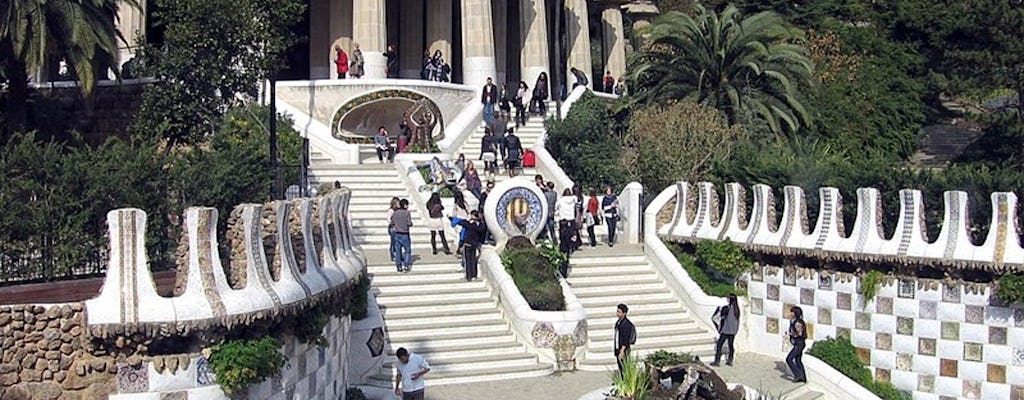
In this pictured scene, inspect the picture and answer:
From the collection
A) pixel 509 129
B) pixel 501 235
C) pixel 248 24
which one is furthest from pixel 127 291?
pixel 509 129

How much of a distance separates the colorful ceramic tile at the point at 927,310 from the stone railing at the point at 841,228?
77 centimetres

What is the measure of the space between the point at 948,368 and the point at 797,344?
10.3 feet

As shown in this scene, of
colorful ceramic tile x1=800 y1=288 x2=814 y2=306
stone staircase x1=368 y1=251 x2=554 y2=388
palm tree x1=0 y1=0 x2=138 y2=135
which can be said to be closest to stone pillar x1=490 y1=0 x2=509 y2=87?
palm tree x1=0 y1=0 x2=138 y2=135

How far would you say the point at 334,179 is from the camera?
1193 inches

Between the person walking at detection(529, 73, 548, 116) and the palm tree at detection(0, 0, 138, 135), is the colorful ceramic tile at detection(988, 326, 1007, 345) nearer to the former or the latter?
the person walking at detection(529, 73, 548, 116)

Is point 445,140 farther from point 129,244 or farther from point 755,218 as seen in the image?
point 129,244

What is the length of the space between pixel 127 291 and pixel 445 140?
21.1m

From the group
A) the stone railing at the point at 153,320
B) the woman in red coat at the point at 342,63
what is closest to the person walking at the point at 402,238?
the stone railing at the point at 153,320

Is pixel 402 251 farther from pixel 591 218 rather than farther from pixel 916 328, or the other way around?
pixel 916 328

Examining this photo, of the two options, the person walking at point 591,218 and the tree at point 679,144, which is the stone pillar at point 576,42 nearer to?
the tree at point 679,144

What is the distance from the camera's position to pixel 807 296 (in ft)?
81.9

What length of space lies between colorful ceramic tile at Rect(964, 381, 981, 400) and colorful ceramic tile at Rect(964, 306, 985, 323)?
3.53 feet

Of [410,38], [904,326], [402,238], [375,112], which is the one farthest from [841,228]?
[410,38]

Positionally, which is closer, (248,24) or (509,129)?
(248,24)
